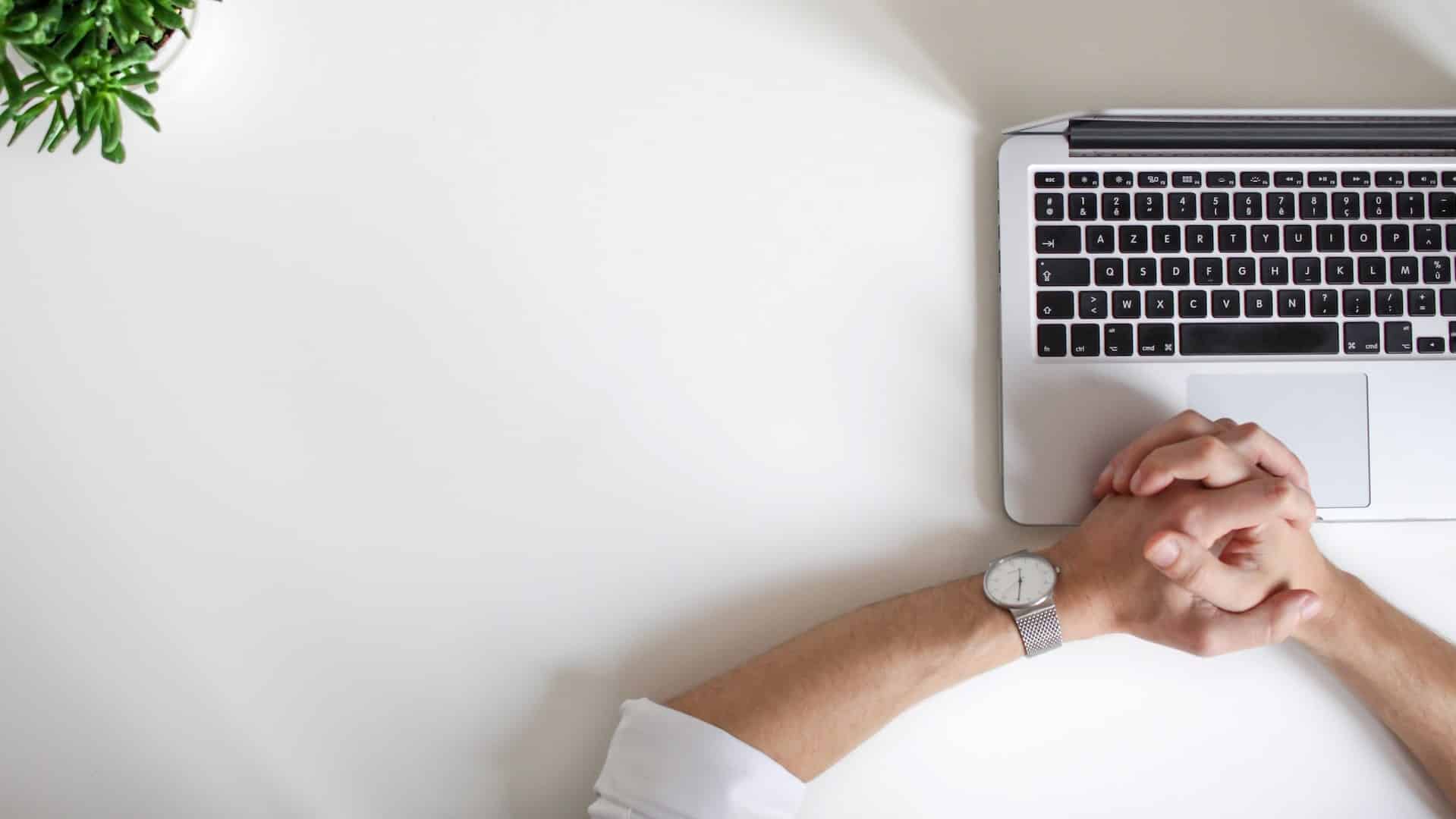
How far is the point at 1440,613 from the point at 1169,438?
32 cm

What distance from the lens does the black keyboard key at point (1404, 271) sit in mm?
812

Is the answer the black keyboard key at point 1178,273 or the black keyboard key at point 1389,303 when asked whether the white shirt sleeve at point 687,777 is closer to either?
the black keyboard key at point 1178,273

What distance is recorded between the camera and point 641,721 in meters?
0.76

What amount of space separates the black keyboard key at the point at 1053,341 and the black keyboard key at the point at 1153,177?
5.7 inches

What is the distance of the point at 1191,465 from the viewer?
2.46ft

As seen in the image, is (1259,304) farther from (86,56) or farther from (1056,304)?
(86,56)

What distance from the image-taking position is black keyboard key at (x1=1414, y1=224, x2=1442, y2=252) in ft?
2.67

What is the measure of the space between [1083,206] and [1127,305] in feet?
0.31

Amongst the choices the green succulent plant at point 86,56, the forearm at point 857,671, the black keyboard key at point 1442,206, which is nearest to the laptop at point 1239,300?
the black keyboard key at point 1442,206

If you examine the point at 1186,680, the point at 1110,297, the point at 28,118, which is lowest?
the point at 1186,680

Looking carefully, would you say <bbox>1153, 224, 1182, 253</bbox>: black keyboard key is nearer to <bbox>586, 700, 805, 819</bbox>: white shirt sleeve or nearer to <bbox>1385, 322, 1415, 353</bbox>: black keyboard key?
<bbox>1385, 322, 1415, 353</bbox>: black keyboard key

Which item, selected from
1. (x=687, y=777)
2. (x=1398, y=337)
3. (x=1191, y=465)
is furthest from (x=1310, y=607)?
(x=687, y=777)

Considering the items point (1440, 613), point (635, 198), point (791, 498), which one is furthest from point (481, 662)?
point (1440, 613)

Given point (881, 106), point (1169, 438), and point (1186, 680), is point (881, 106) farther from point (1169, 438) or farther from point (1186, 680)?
point (1186, 680)
